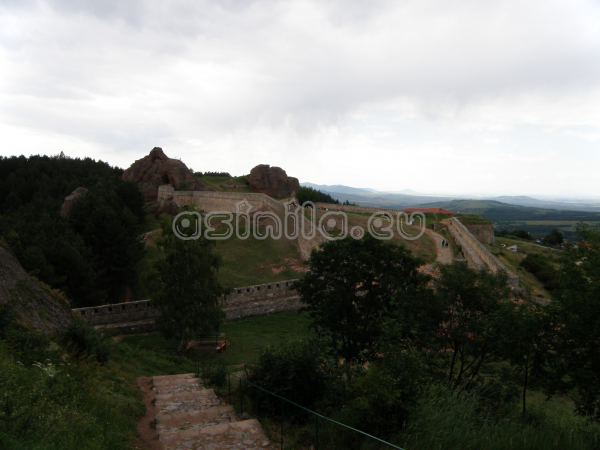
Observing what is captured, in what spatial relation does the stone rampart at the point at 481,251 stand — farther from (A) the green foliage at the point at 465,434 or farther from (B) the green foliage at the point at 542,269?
(A) the green foliage at the point at 465,434

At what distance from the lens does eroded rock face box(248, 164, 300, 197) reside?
192ft

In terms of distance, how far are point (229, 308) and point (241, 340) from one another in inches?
161

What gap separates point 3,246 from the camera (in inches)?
552

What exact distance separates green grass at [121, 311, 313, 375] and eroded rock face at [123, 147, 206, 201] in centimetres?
3290

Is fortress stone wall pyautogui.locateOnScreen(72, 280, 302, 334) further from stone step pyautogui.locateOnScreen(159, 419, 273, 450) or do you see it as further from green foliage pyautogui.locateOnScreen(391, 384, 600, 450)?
green foliage pyautogui.locateOnScreen(391, 384, 600, 450)

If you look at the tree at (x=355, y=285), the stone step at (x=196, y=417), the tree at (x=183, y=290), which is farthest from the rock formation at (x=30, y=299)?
the tree at (x=355, y=285)

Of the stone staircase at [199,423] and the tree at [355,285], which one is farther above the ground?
the tree at [355,285]

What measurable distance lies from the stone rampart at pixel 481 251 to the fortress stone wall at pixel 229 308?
45.2 feet

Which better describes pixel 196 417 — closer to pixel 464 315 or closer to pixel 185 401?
pixel 185 401

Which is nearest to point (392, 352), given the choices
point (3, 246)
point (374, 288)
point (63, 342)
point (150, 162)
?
point (374, 288)

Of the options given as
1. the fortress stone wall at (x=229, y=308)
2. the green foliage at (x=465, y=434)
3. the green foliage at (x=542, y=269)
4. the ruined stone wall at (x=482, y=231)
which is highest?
the ruined stone wall at (x=482, y=231)

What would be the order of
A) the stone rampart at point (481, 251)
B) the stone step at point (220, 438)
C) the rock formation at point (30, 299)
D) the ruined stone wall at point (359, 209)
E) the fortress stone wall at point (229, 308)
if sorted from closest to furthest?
the stone step at point (220, 438), the rock formation at point (30, 299), the fortress stone wall at point (229, 308), the stone rampart at point (481, 251), the ruined stone wall at point (359, 209)

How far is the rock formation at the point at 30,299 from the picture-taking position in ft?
36.0

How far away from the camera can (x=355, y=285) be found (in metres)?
14.2
